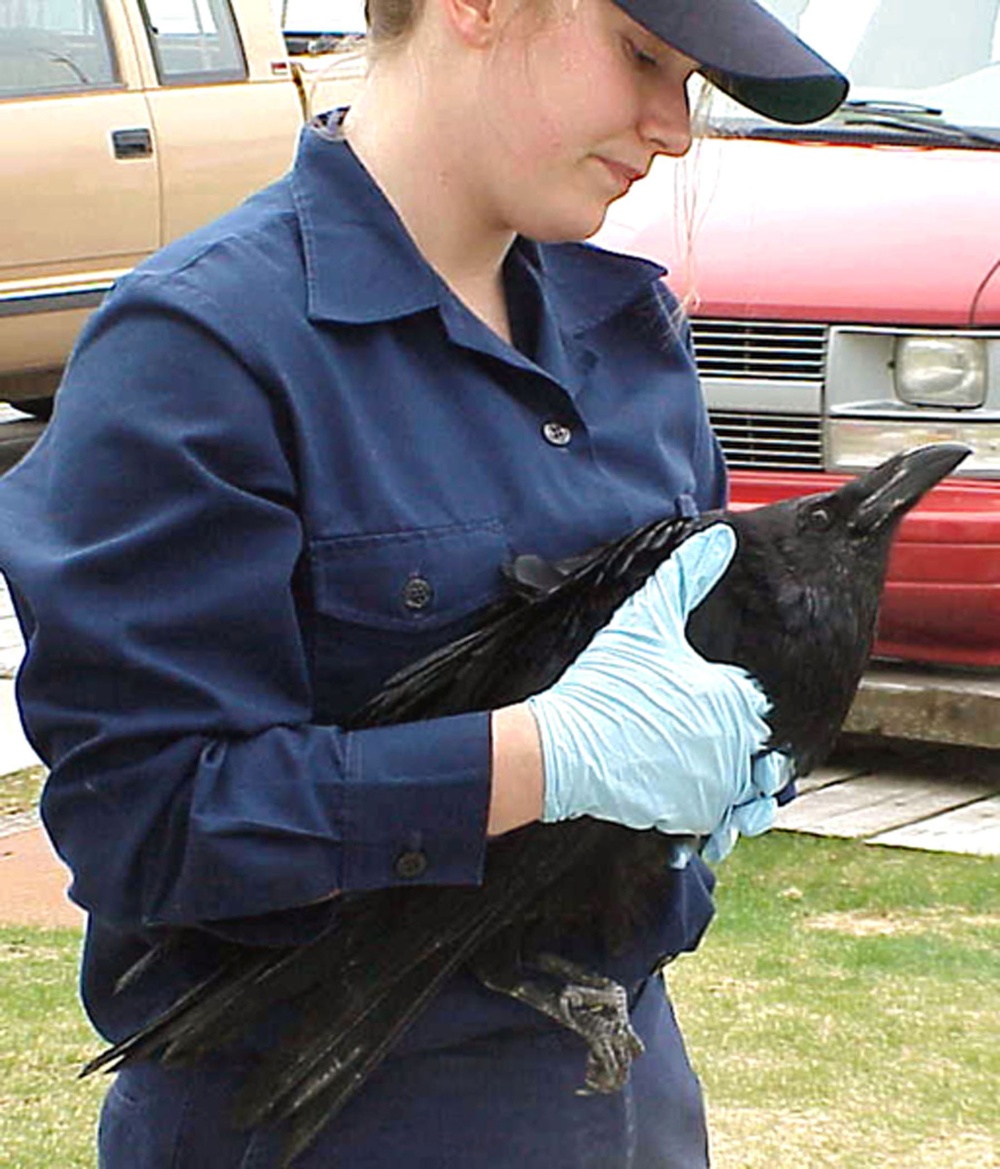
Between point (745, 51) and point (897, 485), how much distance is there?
19.8 inches

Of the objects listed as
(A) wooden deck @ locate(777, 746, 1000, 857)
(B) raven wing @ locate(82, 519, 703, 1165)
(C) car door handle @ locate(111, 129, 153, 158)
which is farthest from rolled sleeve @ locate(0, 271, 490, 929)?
(C) car door handle @ locate(111, 129, 153, 158)

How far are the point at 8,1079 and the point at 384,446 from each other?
116 inches

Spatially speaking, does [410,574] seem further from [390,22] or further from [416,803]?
[390,22]

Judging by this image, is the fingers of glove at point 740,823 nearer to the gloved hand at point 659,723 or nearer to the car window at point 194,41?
the gloved hand at point 659,723

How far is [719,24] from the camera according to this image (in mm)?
2094

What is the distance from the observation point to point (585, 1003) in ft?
7.24

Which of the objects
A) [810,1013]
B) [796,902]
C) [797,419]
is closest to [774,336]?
[797,419]

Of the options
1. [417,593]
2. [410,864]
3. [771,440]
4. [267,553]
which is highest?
[267,553]

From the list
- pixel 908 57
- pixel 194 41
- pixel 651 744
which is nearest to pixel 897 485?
pixel 651 744

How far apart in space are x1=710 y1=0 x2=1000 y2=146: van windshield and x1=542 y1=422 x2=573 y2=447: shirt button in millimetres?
4975

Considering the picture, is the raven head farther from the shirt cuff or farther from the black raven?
the shirt cuff

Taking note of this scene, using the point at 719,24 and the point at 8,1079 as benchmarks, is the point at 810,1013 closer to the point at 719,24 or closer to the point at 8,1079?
the point at 8,1079

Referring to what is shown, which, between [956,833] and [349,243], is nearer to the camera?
[349,243]

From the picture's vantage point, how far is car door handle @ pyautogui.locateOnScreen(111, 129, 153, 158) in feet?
35.6
